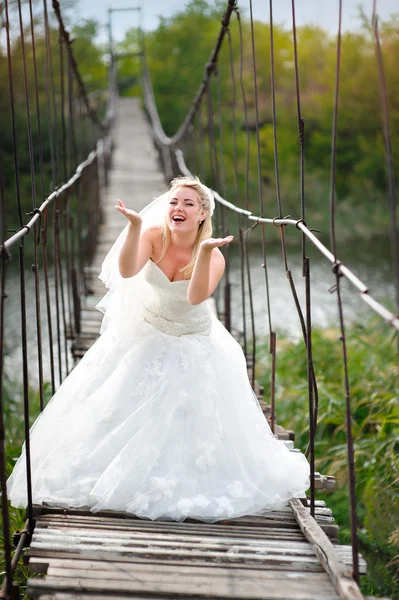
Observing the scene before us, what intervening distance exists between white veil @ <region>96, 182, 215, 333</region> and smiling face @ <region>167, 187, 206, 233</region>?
57 mm

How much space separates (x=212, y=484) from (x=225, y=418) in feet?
0.62

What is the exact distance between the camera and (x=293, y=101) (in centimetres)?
2022

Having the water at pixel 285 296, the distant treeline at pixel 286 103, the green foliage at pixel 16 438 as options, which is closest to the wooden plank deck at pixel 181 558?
the green foliage at pixel 16 438

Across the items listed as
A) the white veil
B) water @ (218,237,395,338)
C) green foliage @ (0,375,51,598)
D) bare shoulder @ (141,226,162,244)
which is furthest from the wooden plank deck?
water @ (218,237,395,338)

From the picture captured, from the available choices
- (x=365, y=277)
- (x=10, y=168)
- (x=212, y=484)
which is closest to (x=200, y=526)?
(x=212, y=484)

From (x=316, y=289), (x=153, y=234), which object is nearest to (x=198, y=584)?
(x=153, y=234)

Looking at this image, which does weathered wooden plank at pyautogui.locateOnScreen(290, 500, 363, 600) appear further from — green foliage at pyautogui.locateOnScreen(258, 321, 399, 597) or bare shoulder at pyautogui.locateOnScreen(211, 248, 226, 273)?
green foliage at pyautogui.locateOnScreen(258, 321, 399, 597)

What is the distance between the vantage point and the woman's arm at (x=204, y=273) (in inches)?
77.5

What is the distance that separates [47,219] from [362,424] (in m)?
1.91

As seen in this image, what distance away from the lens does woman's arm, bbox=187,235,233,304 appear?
1.97 metres

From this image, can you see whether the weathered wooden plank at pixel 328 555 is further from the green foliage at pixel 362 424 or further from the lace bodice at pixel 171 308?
the green foliage at pixel 362 424

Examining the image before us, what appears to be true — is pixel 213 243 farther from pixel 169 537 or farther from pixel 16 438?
pixel 16 438

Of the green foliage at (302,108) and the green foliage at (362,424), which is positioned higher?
the green foliage at (302,108)

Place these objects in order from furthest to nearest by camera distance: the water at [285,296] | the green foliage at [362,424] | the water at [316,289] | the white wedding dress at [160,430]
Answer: the water at [316,289] < the water at [285,296] < the green foliage at [362,424] < the white wedding dress at [160,430]
